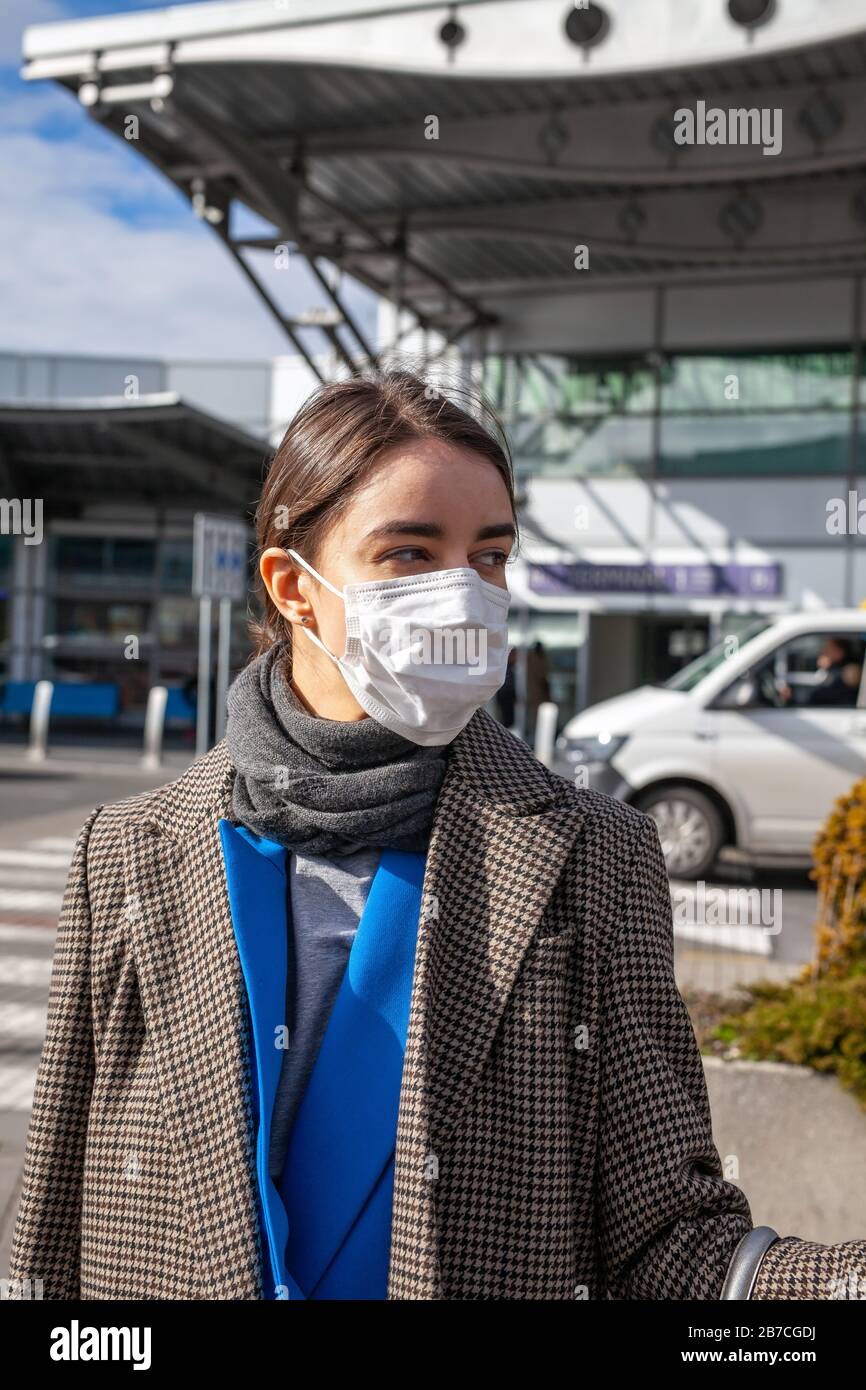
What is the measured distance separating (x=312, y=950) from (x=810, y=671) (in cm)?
909

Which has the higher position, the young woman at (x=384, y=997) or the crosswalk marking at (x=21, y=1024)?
the young woman at (x=384, y=997)

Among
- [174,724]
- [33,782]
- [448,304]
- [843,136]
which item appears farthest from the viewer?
[174,724]

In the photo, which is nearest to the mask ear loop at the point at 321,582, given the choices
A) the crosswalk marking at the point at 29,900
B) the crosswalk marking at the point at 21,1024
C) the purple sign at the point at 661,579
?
the crosswalk marking at the point at 21,1024

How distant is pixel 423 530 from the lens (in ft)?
5.14

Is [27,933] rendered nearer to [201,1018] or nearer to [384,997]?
[201,1018]

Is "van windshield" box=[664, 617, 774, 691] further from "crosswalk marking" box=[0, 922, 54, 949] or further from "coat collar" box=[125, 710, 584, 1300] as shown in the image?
"coat collar" box=[125, 710, 584, 1300]

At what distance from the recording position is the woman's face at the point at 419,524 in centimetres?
155

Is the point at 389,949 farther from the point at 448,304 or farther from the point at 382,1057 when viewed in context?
the point at 448,304

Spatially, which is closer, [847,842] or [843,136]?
[847,842]

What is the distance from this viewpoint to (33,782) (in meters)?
16.3

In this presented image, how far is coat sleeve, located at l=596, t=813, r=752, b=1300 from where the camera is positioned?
4.50 ft

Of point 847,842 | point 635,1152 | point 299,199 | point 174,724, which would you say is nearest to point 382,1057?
point 635,1152

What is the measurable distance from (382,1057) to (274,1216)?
202mm

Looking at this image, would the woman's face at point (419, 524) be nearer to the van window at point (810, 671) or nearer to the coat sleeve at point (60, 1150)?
the coat sleeve at point (60, 1150)
